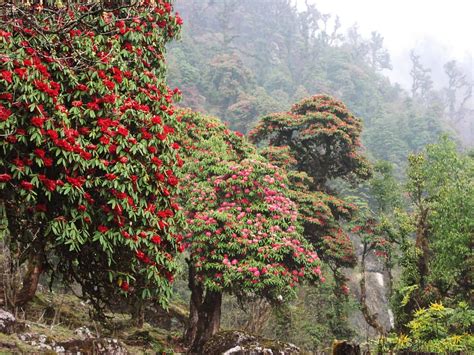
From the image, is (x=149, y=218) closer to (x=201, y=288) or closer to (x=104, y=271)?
(x=104, y=271)

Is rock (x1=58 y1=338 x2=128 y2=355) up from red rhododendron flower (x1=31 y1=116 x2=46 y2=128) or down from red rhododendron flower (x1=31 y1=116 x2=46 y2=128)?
down

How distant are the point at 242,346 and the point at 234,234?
10.7 ft

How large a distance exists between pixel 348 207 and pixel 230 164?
8.49 meters

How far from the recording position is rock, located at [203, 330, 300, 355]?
10.6 meters

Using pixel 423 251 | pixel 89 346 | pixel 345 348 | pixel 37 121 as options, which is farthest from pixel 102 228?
pixel 423 251

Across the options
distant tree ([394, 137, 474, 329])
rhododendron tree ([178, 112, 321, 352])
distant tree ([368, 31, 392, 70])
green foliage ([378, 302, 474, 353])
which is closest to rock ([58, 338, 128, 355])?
rhododendron tree ([178, 112, 321, 352])

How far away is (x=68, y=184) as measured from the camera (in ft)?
17.3

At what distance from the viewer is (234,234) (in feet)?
42.3

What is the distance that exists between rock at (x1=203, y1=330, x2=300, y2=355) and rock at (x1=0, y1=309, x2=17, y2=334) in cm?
477

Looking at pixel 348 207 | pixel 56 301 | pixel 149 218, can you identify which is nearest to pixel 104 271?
pixel 149 218

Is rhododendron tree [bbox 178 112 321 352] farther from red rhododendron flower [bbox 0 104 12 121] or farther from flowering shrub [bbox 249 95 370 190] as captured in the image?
red rhododendron flower [bbox 0 104 12 121]

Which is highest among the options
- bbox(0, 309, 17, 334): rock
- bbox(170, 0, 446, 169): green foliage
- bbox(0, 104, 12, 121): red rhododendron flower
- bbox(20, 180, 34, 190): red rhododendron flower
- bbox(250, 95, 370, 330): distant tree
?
bbox(170, 0, 446, 169): green foliage

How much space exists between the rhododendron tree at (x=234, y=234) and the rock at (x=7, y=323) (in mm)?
5358

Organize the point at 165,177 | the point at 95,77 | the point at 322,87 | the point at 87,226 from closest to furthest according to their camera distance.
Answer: the point at 87,226 < the point at 95,77 < the point at 165,177 < the point at 322,87
